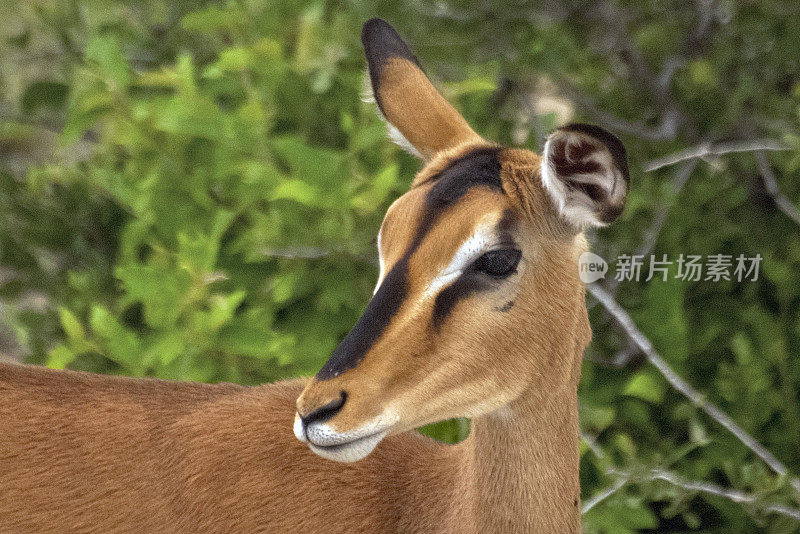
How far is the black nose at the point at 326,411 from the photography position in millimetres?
1451

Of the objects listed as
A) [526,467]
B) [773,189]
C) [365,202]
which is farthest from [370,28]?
[773,189]

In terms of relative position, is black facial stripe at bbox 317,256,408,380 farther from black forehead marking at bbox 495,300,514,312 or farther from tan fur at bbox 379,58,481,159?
tan fur at bbox 379,58,481,159

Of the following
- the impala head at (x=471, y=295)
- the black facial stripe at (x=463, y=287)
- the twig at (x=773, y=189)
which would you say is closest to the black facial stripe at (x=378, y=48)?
the impala head at (x=471, y=295)

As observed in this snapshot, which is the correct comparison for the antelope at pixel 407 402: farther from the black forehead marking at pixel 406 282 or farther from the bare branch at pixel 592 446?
the bare branch at pixel 592 446

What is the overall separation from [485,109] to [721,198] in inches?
39.4

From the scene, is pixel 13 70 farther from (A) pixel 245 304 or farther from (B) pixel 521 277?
(B) pixel 521 277

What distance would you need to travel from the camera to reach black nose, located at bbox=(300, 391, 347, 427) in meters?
1.45

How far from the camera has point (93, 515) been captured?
5.95 ft

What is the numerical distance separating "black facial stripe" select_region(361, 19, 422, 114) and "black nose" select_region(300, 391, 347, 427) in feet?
2.41

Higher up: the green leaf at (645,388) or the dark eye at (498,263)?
the dark eye at (498,263)

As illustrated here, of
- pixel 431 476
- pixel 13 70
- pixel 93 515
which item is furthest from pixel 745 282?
pixel 13 70

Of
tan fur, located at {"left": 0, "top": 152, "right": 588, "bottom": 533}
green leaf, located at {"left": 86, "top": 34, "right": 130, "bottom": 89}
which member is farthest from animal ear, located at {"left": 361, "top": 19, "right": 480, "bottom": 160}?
green leaf, located at {"left": 86, "top": 34, "right": 130, "bottom": 89}

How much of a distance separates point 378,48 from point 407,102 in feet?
0.50

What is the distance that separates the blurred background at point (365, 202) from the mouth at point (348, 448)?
1081 mm
